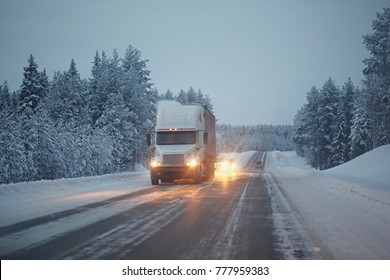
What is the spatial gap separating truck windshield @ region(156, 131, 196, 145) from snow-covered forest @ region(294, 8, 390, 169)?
87.1 feet

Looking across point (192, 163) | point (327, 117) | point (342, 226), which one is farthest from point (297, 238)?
point (327, 117)

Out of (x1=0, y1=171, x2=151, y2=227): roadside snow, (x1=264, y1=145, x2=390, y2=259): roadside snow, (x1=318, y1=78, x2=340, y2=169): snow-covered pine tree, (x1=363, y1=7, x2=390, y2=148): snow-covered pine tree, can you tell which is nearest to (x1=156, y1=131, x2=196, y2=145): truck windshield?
(x1=0, y1=171, x2=151, y2=227): roadside snow

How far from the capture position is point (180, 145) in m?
21.2

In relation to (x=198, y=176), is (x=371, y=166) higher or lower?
higher

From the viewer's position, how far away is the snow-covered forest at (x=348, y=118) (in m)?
39.8

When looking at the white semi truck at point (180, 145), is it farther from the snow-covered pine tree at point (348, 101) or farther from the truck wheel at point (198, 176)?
the snow-covered pine tree at point (348, 101)

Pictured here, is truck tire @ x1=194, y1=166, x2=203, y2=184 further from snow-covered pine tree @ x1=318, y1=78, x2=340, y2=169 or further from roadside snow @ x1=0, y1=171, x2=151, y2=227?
snow-covered pine tree @ x1=318, y1=78, x2=340, y2=169

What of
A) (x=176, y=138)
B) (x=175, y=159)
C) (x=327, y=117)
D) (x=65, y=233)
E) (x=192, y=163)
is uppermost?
(x=327, y=117)

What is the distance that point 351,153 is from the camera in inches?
2493

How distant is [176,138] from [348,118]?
60939mm

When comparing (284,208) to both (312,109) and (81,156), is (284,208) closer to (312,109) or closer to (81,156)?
(81,156)

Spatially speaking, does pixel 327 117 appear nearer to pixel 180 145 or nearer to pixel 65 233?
pixel 180 145

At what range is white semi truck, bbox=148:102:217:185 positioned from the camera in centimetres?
2061

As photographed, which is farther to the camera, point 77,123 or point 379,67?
point 77,123
